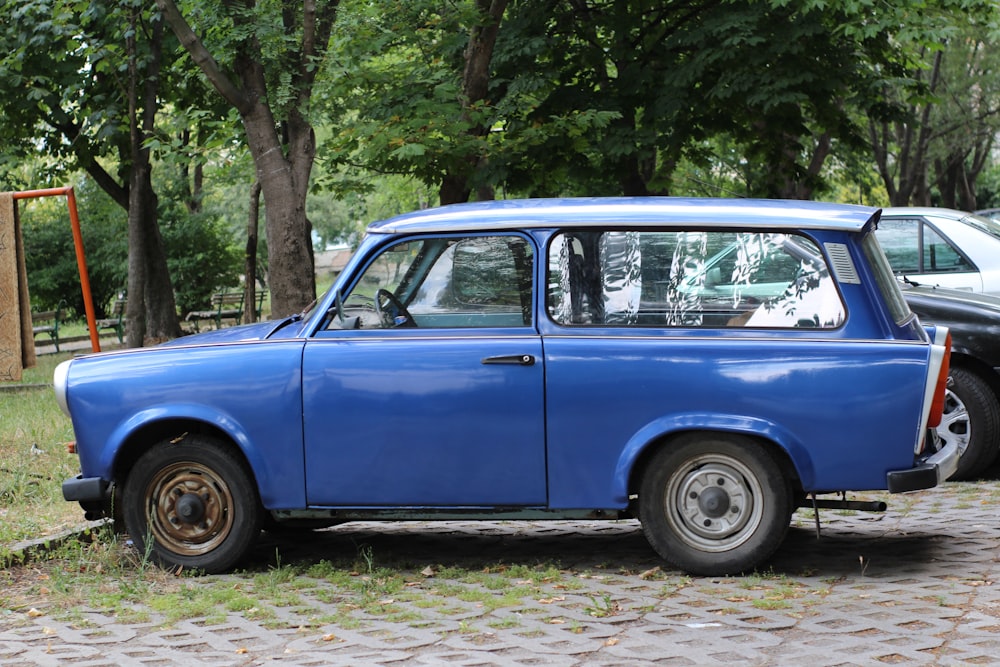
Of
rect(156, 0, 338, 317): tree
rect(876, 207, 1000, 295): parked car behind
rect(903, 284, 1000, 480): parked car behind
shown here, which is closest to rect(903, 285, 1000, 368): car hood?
rect(903, 284, 1000, 480): parked car behind

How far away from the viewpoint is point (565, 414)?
6.41 meters

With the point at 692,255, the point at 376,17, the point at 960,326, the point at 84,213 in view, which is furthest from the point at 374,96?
the point at 84,213

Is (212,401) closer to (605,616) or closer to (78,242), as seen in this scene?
(605,616)

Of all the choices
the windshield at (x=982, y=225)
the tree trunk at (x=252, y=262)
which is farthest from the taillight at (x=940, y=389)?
the tree trunk at (x=252, y=262)

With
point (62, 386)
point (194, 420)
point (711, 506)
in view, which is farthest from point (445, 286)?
point (62, 386)

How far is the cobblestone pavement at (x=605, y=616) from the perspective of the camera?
526 centimetres

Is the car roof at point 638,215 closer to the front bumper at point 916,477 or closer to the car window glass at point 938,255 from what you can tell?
the front bumper at point 916,477

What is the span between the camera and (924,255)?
35.0 feet

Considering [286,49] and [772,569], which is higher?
[286,49]

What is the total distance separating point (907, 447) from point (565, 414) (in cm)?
158

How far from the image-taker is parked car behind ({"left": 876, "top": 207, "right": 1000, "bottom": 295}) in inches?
415

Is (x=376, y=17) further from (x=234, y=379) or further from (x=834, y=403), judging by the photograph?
(x=834, y=403)

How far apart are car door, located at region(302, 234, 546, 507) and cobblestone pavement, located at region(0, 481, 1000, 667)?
0.52 meters

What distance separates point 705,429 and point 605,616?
1.08 metres
